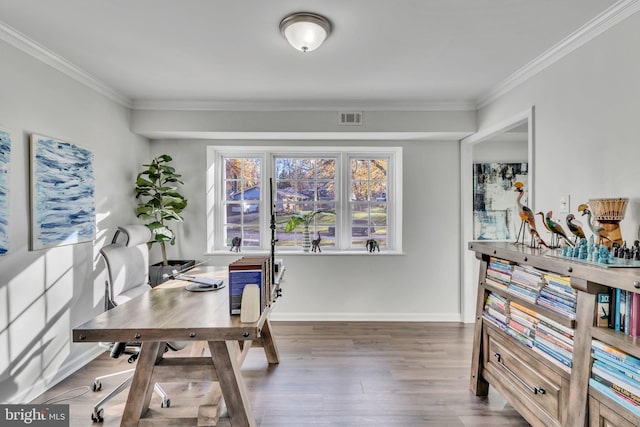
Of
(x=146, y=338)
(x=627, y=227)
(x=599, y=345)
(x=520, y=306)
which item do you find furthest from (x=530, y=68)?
(x=146, y=338)

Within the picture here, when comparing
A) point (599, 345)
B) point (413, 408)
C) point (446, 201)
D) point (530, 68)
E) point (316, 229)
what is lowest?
point (413, 408)

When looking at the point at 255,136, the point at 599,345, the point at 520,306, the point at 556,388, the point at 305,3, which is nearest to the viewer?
the point at 599,345

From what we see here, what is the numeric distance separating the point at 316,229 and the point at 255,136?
1328mm

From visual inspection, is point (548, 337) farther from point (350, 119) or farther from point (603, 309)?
point (350, 119)

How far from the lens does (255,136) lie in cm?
374

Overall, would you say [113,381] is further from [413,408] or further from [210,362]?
[413,408]

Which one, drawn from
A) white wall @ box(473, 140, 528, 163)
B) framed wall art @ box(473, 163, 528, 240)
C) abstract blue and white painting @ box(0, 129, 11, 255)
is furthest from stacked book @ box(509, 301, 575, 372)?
abstract blue and white painting @ box(0, 129, 11, 255)

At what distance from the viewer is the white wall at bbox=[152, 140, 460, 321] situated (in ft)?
12.8

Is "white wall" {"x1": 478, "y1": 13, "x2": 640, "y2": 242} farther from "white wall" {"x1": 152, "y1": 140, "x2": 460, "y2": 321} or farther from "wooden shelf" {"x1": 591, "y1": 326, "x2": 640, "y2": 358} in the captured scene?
"white wall" {"x1": 152, "y1": 140, "x2": 460, "y2": 321}

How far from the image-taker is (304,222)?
4.09 m

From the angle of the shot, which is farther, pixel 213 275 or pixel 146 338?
pixel 213 275

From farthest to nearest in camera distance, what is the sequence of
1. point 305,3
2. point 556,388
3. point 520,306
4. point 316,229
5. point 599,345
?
1. point 316,229
2. point 520,306
3. point 305,3
4. point 556,388
5. point 599,345

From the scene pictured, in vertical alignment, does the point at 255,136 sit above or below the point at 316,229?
above

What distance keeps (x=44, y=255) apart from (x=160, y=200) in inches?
50.6
